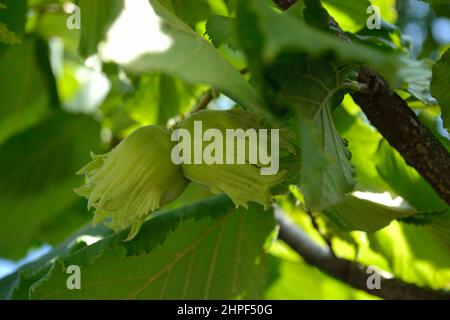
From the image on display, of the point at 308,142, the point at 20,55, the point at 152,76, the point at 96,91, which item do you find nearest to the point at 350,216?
the point at 308,142

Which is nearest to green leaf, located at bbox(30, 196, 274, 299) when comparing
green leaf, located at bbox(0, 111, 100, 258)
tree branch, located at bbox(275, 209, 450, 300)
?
tree branch, located at bbox(275, 209, 450, 300)

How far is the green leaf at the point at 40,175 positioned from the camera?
1899 mm

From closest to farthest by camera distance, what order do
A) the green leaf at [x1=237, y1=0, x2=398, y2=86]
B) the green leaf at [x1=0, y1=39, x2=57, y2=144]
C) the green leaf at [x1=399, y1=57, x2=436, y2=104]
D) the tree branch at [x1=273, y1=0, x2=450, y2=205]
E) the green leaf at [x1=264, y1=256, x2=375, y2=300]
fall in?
the green leaf at [x1=237, y1=0, x2=398, y2=86], the tree branch at [x1=273, y1=0, x2=450, y2=205], the green leaf at [x1=399, y1=57, x2=436, y2=104], the green leaf at [x1=264, y1=256, x2=375, y2=300], the green leaf at [x1=0, y1=39, x2=57, y2=144]

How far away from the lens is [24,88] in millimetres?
1920

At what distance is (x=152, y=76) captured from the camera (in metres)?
1.40

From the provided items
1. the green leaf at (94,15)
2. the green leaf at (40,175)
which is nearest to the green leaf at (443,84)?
the green leaf at (94,15)

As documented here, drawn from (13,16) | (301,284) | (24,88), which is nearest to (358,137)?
(301,284)

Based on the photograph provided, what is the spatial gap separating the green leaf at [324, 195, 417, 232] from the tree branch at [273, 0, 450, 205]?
0.49ft

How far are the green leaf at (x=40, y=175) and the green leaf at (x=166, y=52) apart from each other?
1.23m

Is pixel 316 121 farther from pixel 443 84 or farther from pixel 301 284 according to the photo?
pixel 301 284

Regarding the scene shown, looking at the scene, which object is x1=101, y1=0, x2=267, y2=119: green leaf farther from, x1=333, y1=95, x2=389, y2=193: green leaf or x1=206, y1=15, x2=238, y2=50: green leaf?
x1=333, y1=95, x2=389, y2=193: green leaf

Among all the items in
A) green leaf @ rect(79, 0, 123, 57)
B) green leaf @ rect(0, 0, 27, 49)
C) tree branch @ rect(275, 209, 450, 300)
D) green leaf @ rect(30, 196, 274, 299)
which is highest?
green leaf @ rect(79, 0, 123, 57)

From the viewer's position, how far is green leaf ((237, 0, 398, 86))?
1.83 ft
